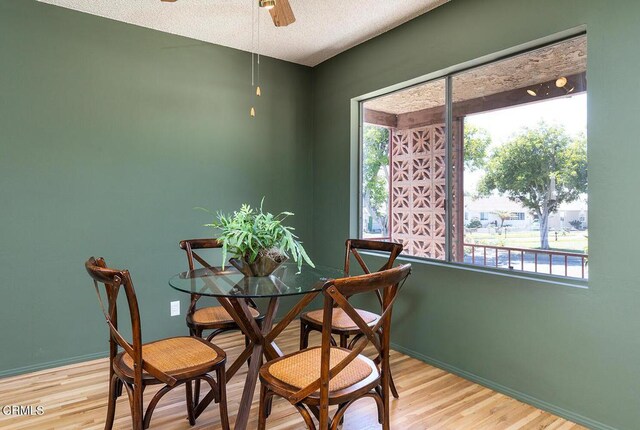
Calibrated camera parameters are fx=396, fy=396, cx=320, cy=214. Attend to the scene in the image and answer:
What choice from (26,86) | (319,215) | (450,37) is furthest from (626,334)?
(26,86)

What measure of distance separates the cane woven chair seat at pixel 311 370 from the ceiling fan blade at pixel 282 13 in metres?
1.84

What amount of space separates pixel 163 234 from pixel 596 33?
10.6ft

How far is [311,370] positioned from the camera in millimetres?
1644

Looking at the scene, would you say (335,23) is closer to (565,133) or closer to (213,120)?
(213,120)

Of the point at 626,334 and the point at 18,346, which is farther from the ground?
the point at 626,334

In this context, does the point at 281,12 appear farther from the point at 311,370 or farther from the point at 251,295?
the point at 311,370

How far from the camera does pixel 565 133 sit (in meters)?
2.30

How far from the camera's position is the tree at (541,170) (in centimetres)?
226

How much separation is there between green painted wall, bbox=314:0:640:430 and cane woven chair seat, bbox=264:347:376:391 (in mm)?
1192

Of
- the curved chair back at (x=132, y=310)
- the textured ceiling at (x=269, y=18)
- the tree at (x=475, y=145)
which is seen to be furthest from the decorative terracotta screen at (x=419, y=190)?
the curved chair back at (x=132, y=310)

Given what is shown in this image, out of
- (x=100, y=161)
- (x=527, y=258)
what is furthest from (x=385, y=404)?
(x=100, y=161)

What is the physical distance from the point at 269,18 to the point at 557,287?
2.70 m

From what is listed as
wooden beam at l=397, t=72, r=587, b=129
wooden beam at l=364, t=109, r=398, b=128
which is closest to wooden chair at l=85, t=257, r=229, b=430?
wooden beam at l=397, t=72, r=587, b=129

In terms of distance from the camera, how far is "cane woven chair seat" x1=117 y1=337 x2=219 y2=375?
Result: 1.72 meters
